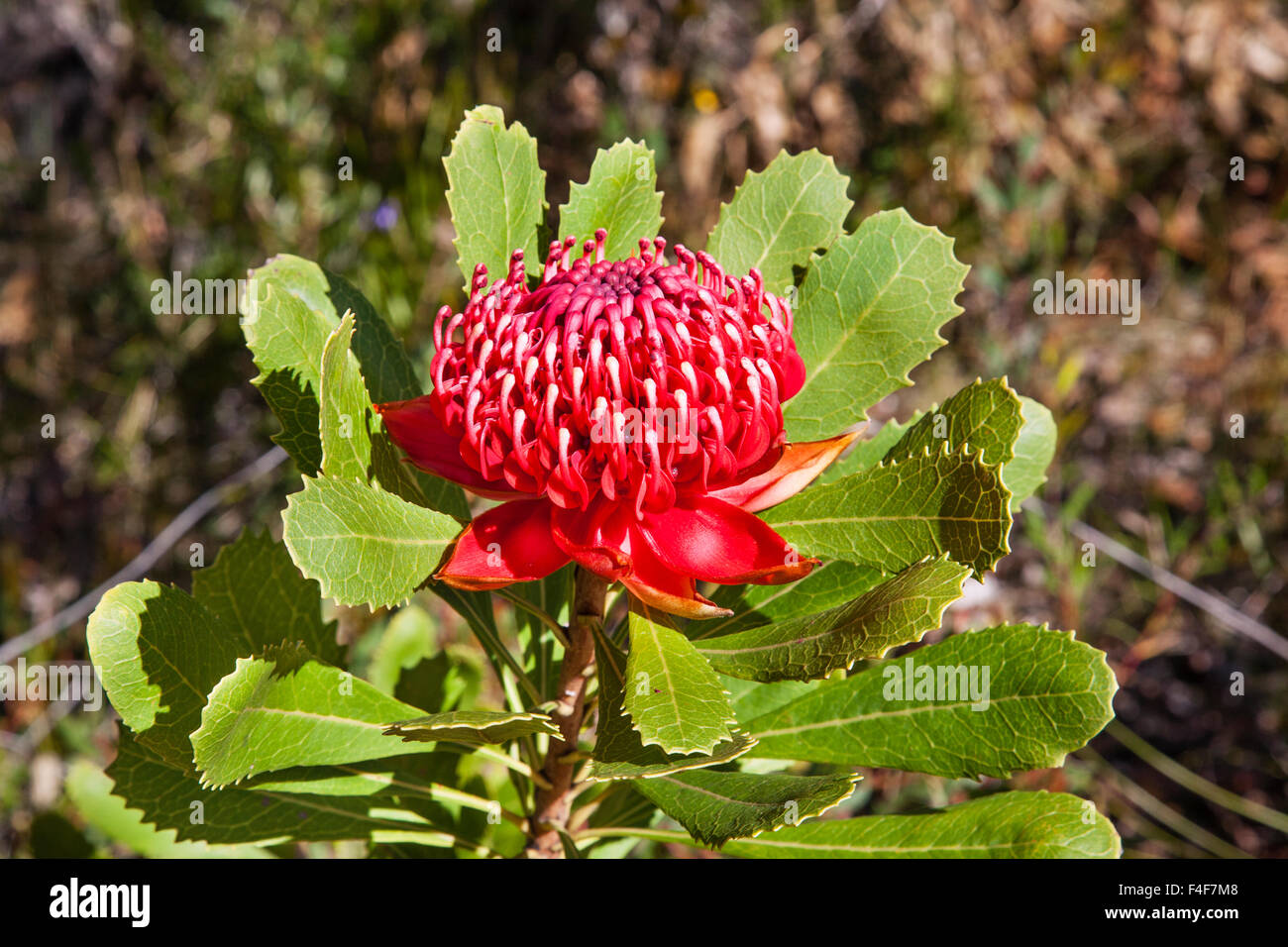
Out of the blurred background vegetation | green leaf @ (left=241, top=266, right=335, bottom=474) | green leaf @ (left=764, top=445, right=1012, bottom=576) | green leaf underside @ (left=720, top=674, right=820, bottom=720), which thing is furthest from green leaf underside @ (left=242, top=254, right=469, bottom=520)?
the blurred background vegetation

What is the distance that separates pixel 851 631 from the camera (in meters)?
1.43

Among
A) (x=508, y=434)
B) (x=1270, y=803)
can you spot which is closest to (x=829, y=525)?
(x=508, y=434)

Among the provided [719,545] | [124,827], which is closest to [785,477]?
[719,545]

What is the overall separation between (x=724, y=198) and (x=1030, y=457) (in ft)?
12.4

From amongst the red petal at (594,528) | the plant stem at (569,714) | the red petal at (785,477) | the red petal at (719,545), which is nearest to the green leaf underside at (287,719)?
the plant stem at (569,714)

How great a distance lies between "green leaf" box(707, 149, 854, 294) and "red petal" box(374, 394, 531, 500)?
583mm

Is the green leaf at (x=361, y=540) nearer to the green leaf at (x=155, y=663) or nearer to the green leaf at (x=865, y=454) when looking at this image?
the green leaf at (x=155, y=663)

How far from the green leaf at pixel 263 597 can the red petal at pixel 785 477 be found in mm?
924

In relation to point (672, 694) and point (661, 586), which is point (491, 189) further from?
point (672, 694)

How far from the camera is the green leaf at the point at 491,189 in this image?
1.79 meters

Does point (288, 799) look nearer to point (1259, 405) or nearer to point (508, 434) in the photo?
point (508, 434)

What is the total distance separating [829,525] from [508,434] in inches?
20.3

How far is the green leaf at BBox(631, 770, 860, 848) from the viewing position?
4.62ft

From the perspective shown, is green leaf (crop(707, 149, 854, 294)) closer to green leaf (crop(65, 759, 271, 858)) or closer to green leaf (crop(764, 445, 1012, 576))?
green leaf (crop(764, 445, 1012, 576))
